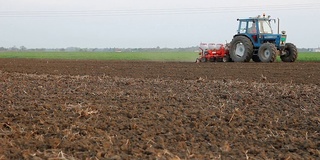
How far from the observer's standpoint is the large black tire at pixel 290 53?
79.2ft

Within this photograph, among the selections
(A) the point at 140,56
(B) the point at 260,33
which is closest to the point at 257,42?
(B) the point at 260,33

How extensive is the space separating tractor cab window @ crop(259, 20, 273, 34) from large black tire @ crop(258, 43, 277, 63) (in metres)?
1.15

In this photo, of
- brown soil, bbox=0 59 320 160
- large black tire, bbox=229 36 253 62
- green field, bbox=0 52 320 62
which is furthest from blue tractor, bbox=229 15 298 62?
brown soil, bbox=0 59 320 160

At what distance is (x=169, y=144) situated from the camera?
6207 millimetres

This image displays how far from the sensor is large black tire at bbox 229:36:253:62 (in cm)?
2328

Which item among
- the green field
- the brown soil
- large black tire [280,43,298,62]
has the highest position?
large black tire [280,43,298,62]

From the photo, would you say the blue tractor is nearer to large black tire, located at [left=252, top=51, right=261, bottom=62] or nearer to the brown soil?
large black tire, located at [left=252, top=51, right=261, bottom=62]

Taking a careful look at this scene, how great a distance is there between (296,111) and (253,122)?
1361mm

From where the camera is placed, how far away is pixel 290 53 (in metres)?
24.5

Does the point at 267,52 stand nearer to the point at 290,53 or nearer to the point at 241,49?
the point at 241,49

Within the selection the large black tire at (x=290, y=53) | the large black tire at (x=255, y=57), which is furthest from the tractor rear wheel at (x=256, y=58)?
the large black tire at (x=290, y=53)

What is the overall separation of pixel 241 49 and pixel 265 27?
1565 millimetres

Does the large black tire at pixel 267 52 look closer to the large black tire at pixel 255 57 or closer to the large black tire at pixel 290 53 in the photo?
the large black tire at pixel 255 57

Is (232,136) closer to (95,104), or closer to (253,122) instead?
(253,122)
